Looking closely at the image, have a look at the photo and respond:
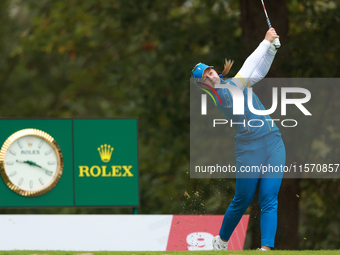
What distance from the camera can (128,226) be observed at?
7023 millimetres

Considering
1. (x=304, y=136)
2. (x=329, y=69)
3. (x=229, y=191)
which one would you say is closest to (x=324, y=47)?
(x=329, y=69)

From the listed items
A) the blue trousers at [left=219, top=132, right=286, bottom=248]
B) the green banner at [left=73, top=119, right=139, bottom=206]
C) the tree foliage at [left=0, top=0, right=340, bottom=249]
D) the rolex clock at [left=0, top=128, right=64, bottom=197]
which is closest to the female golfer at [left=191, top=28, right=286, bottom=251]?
the blue trousers at [left=219, top=132, right=286, bottom=248]

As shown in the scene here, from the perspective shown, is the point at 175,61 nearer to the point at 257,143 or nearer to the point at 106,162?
the point at 106,162

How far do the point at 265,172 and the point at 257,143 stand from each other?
0.31m

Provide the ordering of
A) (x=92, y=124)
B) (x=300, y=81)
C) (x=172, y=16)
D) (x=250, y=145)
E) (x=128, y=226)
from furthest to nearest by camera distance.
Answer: (x=172, y=16), (x=300, y=81), (x=92, y=124), (x=128, y=226), (x=250, y=145)

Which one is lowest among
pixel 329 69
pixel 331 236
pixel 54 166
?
pixel 331 236

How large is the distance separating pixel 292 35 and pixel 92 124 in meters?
3.95

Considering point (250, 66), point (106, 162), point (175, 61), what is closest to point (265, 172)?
point (250, 66)

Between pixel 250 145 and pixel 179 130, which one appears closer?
pixel 250 145

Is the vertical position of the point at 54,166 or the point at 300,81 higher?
the point at 300,81

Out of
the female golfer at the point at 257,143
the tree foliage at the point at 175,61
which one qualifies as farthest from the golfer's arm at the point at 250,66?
the tree foliage at the point at 175,61

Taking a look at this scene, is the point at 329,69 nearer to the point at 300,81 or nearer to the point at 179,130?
the point at 300,81

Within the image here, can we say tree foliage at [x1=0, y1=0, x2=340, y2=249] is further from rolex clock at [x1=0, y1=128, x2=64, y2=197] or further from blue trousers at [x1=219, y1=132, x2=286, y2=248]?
rolex clock at [x1=0, y1=128, x2=64, y2=197]

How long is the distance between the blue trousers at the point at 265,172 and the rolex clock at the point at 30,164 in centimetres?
289
